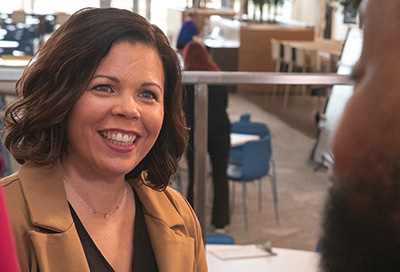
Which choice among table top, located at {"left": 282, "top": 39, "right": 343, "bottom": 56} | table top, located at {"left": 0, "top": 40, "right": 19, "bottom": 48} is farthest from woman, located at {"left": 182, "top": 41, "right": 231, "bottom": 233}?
table top, located at {"left": 0, "top": 40, "right": 19, "bottom": 48}

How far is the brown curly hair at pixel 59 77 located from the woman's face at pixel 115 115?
0.08 ft

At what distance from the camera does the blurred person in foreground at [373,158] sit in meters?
0.27

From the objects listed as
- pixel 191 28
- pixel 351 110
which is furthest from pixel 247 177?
pixel 191 28

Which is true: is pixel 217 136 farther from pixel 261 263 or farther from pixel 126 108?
pixel 126 108

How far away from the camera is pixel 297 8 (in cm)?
2152

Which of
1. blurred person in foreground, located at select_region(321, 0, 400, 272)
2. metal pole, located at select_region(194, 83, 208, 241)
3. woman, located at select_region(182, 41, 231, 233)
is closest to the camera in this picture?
blurred person in foreground, located at select_region(321, 0, 400, 272)

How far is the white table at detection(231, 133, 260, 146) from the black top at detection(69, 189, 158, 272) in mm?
4288

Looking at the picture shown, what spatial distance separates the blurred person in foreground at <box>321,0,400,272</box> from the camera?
0.27 m

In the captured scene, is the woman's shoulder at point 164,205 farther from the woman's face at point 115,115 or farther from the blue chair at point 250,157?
the blue chair at point 250,157

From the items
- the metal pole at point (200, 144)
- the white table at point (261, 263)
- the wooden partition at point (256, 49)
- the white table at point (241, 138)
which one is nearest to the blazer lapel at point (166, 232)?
the metal pole at point (200, 144)

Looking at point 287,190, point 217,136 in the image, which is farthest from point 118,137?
point 287,190

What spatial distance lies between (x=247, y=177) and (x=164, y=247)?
4542mm

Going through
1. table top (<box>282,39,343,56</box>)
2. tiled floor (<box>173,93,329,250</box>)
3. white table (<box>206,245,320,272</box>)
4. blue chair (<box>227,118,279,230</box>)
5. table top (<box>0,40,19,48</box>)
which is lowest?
tiled floor (<box>173,93,329,250</box>)

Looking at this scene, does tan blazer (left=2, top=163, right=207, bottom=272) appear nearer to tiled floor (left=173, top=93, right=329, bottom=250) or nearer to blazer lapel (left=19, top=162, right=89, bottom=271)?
blazer lapel (left=19, top=162, right=89, bottom=271)
